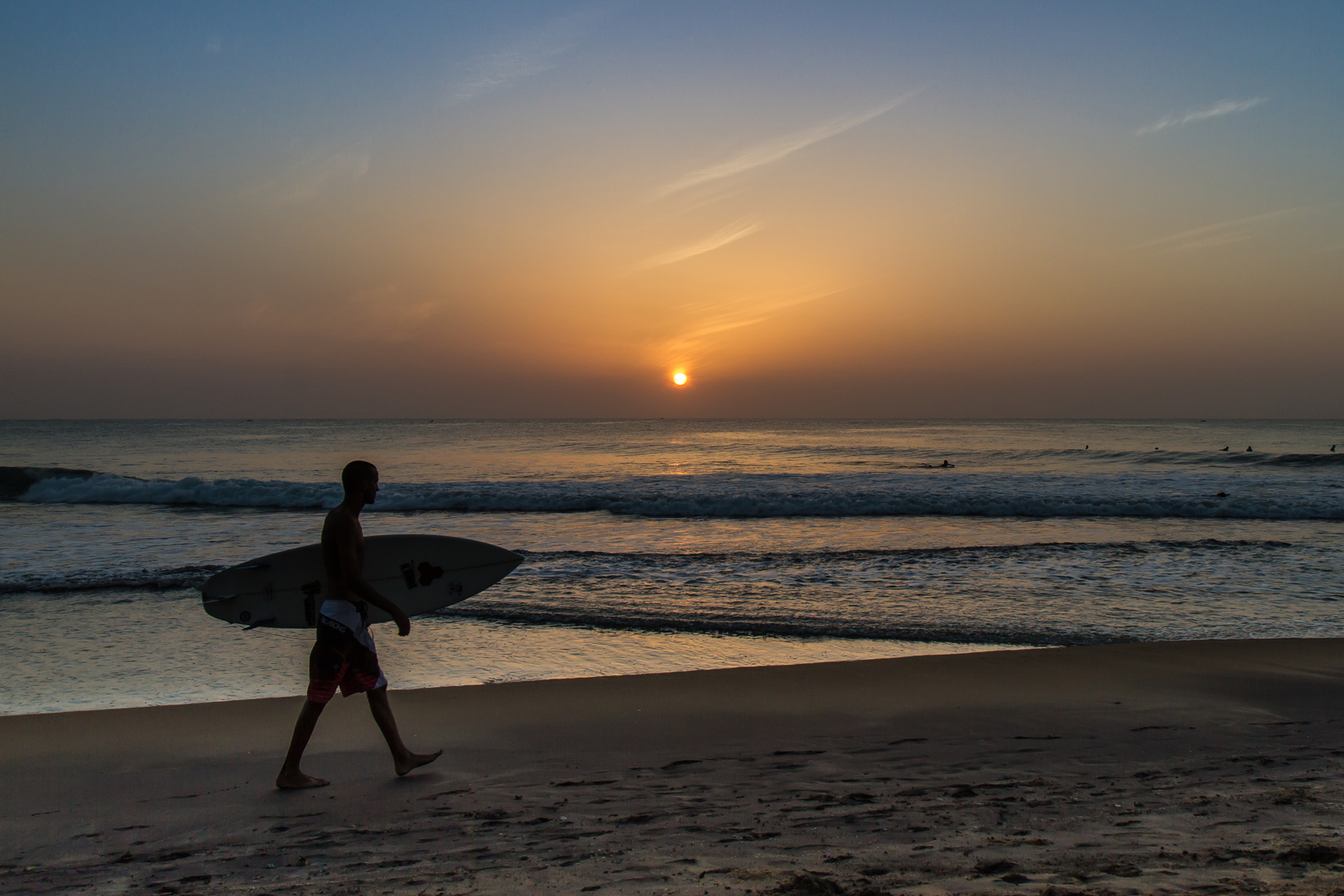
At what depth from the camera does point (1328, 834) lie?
319 cm

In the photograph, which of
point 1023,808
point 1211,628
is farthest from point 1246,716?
point 1211,628

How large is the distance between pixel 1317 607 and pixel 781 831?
907cm

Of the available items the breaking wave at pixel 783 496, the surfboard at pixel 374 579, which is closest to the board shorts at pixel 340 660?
the surfboard at pixel 374 579

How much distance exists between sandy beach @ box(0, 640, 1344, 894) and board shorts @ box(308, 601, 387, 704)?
0.52 metres

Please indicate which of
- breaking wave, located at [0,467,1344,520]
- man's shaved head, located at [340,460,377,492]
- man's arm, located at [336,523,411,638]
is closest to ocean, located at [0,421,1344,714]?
breaking wave, located at [0,467,1344,520]

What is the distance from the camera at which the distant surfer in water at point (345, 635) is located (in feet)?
13.5

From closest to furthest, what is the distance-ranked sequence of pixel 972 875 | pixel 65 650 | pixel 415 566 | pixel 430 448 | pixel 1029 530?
pixel 972 875 < pixel 415 566 < pixel 65 650 < pixel 1029 530 < pixel 430 448

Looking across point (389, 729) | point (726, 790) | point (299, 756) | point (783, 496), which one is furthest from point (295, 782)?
point (783, 496)

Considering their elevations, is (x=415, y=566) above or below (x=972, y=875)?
above

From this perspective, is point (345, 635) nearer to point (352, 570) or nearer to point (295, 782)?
point (352, 570)

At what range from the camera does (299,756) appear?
4.12m

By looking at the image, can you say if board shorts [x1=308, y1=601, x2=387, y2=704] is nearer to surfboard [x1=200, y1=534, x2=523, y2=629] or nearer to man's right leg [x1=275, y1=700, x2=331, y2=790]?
man's right leg [x1=275, y1=700, x2=331, y2=790]

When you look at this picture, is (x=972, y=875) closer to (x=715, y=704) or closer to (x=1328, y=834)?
(x=1328, y=834)

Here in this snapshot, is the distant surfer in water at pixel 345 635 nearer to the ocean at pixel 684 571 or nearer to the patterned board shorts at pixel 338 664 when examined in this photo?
the patterned board shorts at pixel 338 664
